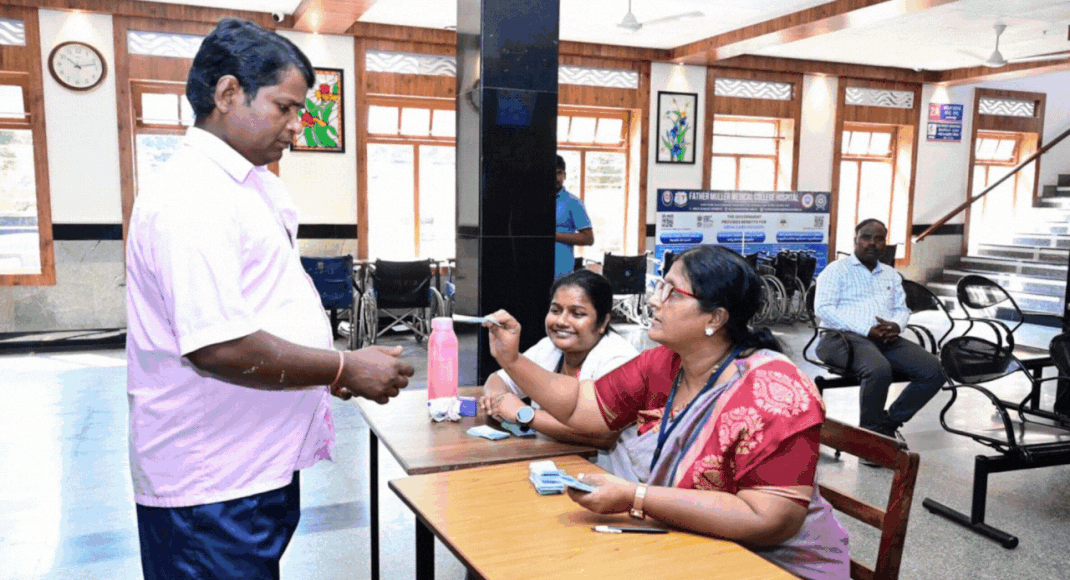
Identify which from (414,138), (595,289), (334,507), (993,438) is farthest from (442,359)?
(414,138)

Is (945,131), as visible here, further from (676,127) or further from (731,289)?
(731,289)

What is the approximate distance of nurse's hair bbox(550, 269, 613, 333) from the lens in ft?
7.68

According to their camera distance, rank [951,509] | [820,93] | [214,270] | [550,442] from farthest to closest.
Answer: [820,93]
[951,509]
[550,442]
[214,270]

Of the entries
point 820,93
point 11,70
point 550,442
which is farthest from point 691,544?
point 820,93

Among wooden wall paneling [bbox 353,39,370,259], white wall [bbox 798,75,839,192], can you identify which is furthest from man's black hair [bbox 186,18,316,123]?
white wall [bbox 798,75,839,192]

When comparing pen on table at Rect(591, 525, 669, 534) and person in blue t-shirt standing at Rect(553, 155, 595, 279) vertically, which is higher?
person in blue t-shirt standing at Rect(553, 155, 595, 279)

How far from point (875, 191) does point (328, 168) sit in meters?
7.19

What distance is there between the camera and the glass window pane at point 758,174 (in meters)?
9.86

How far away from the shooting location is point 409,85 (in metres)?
7.97

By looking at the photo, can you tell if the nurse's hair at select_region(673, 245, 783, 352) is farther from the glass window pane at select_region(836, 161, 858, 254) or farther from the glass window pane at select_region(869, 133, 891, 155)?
the glass window pane at select_region(869, 133, 891, 155)

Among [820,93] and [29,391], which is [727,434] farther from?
[820,93]

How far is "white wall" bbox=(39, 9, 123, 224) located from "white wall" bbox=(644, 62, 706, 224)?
5498 millimetres

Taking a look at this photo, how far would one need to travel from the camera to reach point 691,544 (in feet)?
4.37

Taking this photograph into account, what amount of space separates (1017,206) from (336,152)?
9334 millimetres
